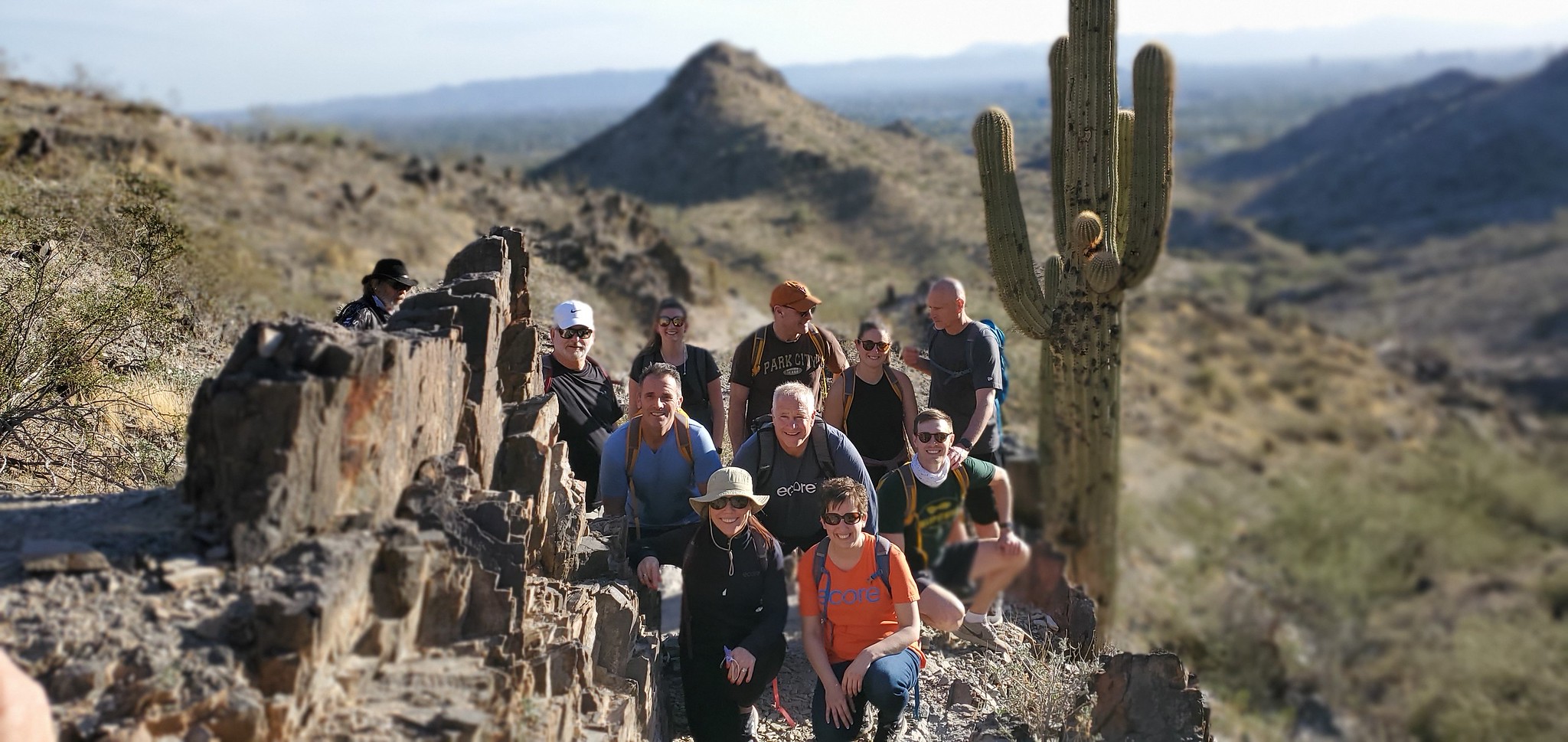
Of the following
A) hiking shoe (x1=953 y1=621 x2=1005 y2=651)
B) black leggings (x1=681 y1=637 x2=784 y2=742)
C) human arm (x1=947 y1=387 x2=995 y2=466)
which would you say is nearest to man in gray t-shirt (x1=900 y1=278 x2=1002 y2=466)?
human arm (x1=947 y1=387 x2=995 y2=466)

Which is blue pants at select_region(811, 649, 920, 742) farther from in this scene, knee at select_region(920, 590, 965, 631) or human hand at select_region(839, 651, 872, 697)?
knee at select_region(920, 590, 965, 631)

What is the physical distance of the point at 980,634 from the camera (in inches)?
248

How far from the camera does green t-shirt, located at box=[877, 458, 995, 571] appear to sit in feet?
18.5

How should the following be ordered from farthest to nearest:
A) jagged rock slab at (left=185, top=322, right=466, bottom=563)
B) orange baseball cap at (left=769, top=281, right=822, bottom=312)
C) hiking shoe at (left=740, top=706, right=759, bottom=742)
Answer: orange baseball cap at (left=769, top=281, right=822, bottom=312) → hiking shoe at (left=740, top=706, right=759, bottom=742) → jagged rock slab at (left=185, top=322, right=466, bottom=563)

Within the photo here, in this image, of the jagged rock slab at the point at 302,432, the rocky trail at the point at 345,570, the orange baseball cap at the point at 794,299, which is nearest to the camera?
the rocky trail at the point at 345,570

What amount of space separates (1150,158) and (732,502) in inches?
215

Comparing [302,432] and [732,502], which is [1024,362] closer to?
[732,502]

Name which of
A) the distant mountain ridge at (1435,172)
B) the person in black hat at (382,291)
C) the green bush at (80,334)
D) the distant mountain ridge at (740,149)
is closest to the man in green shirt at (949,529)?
the person in black hat at (382,291)

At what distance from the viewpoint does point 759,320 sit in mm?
19312

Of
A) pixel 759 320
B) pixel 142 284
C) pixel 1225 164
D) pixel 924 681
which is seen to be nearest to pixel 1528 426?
pixel 759 320

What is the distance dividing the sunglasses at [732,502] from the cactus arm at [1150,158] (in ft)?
16.9

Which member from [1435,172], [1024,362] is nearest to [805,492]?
[1024,362]

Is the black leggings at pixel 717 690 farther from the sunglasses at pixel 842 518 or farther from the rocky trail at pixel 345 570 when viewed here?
the sunglasses at pixel 842 518

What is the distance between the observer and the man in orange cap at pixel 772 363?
6219 mm
